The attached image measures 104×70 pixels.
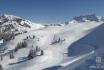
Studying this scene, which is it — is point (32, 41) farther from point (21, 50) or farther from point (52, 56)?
point (52, 56)

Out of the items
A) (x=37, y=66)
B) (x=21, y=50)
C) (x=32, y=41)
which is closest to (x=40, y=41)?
(x=32, y=41)

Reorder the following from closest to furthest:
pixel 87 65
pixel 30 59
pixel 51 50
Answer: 1. pixel 87 65
2. pixel 30 59
3. pixel 51 50

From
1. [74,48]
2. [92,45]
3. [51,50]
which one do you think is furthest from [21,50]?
[92,45]

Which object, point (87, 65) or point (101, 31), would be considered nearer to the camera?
point (87, 65)

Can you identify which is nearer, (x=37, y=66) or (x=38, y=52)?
(x=37, y=66)

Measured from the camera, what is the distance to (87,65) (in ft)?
368

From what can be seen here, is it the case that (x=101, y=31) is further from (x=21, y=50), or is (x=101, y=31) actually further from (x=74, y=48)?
(x=21, y=50)

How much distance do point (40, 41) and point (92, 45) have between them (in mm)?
41472

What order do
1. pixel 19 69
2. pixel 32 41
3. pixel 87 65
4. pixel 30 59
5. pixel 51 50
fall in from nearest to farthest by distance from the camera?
pixel 87 65, pixel 19 69, pixel 30 59, pixel 51 50, pixel 32 41

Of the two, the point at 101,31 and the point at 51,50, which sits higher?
the point at 101,31

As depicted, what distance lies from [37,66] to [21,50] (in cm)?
3958

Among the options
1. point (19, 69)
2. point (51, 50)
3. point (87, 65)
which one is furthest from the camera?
point (51, 50)

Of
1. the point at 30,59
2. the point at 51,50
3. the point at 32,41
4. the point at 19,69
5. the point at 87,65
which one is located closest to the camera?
the point at 87,65

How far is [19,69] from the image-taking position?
125625mm
